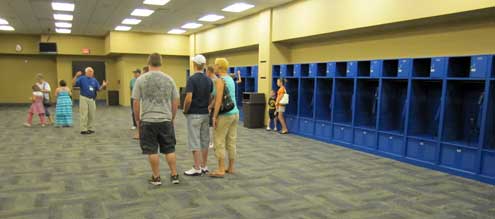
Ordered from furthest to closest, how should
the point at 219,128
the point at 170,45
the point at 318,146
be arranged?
the point at 170,45
the point at 318,146
the point at 219,128

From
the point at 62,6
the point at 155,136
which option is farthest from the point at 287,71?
the point at 62,6

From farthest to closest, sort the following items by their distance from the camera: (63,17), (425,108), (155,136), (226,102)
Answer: (63,17) → (425,108) → (226,102) → (155,136)

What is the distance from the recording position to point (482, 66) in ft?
14.8

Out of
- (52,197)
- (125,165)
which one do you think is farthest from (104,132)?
(52,197)

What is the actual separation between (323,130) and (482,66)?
331 cm

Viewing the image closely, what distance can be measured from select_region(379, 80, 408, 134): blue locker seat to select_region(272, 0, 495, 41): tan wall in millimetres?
1087

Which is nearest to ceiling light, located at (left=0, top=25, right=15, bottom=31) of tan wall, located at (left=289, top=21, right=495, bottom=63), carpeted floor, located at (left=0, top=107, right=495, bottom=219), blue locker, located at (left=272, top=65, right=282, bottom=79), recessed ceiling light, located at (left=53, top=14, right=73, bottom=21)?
recessed ceiling light, located at (left=53, top=14, right=73, bottom=21)

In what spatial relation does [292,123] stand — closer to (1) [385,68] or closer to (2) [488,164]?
(1) [385,68]

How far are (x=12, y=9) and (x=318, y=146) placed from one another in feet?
28.3

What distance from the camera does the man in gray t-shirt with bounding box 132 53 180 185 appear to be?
373cm

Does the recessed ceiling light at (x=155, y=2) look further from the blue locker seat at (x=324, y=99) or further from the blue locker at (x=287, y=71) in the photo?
the blue locker seat at (x=324, y=99)

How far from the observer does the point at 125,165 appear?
500 cm

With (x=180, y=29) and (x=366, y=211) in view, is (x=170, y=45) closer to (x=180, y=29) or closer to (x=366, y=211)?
(x=180, y=29)

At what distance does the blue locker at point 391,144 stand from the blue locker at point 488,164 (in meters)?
1.20
